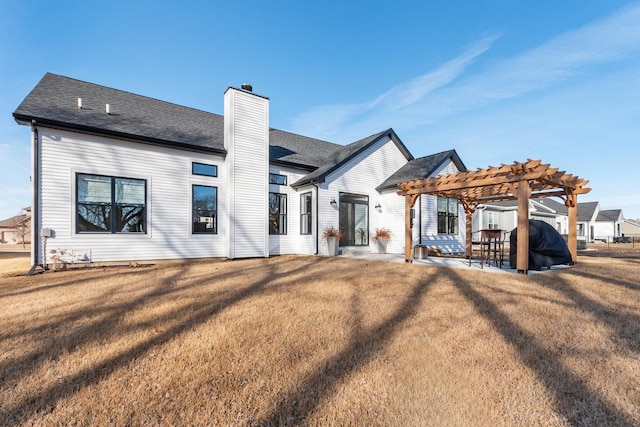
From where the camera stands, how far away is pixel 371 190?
1270 centimetres

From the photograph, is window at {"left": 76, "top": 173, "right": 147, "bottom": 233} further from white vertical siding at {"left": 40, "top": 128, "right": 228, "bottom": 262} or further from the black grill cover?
the black grill cover

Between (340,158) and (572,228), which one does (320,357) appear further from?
(340,158)

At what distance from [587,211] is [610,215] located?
8.31m

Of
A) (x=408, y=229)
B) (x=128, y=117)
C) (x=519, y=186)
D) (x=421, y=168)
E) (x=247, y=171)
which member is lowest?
(x=408, y=229)

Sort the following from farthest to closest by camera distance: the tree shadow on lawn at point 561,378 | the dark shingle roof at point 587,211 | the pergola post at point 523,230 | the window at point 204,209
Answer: the dark shingle roof at point 587,211 < the window at point 204,209 < the pergola post at point 523,230 < the tree shadow on lawn at point 561,378

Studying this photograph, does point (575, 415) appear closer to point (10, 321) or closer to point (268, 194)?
point (10, 321)

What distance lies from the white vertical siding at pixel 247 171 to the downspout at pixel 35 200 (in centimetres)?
498

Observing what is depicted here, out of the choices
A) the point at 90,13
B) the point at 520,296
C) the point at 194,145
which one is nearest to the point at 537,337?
the point at 520,296

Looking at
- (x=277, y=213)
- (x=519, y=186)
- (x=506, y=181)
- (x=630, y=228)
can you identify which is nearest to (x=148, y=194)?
(x=277, y=213)

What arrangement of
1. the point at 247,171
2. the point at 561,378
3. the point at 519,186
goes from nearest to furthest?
the point at 561,378
the point at 519,186
the point at 247,171

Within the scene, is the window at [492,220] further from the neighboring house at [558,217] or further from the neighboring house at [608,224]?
the neighboring house at [608,224]

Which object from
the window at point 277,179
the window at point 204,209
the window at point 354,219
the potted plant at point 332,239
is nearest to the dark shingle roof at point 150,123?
the window at point 277,179

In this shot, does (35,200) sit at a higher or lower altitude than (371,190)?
lower

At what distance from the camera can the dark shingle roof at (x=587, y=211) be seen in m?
34.2
